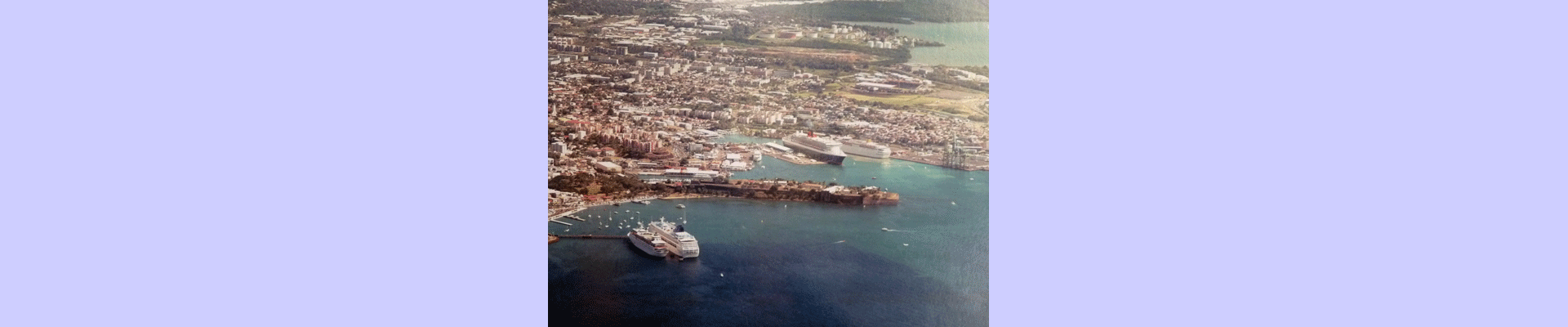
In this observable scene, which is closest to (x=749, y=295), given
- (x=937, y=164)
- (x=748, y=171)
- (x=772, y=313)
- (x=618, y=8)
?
(x=772, y=313)

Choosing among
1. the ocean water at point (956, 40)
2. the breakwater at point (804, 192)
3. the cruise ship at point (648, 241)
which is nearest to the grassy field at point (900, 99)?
the ocean water at point (956, 40)

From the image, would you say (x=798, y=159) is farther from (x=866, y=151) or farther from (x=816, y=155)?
(x=866, y=151)

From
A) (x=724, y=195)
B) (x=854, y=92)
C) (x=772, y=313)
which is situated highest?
(x=854, y=92)

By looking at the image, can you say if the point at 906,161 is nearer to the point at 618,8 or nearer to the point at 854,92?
the point at 854,92

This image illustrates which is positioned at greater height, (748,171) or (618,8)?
(618,8)

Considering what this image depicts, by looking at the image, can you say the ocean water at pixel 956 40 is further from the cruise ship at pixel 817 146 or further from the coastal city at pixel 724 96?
the cruise ship at pixel 817 146

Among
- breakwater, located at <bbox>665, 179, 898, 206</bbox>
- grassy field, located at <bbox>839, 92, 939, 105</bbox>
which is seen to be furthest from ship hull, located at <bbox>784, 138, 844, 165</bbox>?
grassy field, located at <bbox>839, 92, 939, 105</bbox>
